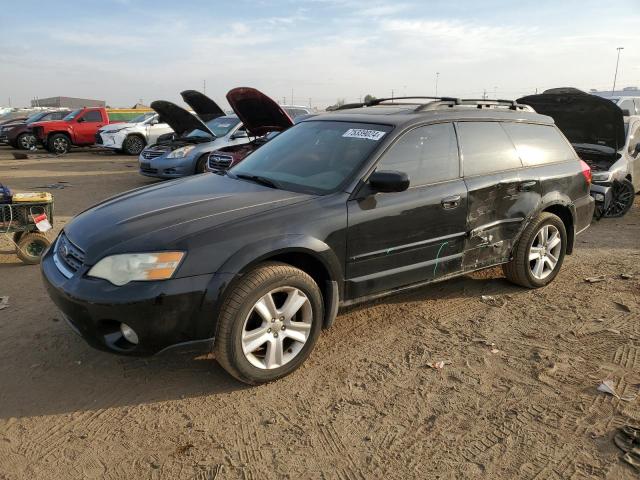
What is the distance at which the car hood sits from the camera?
286 cm

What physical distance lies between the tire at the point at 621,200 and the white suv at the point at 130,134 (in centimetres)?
1425

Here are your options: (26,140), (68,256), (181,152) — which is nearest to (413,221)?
(68,256)

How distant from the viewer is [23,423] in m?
2.75

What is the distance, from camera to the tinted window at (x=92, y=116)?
19188 millimetres

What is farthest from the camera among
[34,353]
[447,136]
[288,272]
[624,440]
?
[447,136]

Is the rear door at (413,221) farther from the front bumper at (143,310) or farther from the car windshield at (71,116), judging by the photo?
the car windshield at (71,116)

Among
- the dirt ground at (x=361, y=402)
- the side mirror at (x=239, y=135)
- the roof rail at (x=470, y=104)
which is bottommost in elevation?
the dirt ground at (x=361, y=402)

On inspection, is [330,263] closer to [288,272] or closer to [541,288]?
[288,272]

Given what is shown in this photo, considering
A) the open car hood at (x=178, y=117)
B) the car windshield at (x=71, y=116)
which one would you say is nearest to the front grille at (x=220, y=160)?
the open car hood at (x=178, y=117)

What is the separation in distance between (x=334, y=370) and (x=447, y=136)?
2.02 metres

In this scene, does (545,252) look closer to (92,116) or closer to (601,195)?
(601,195)

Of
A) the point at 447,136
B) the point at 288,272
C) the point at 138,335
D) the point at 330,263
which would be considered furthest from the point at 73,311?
the point at 447,136

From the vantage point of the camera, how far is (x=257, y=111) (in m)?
8.57

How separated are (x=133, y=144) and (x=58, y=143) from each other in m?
3.41
